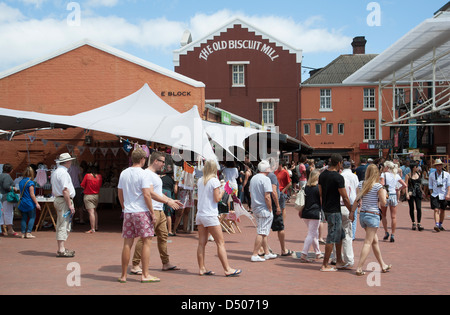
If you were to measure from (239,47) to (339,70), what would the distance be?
32.1 ft

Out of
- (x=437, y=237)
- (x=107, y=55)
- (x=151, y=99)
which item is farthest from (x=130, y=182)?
(x=107, y=55)

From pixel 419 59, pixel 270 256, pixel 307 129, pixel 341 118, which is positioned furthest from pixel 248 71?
pixel 270 256

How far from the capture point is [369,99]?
41.4 metres

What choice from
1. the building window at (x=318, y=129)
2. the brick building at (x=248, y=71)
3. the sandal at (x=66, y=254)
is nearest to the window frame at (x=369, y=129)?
the building window at (x=318, y=129)

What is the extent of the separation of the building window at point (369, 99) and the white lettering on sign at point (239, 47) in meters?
8.20

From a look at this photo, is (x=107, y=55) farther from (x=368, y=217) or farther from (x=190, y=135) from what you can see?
(x=368, y=217)

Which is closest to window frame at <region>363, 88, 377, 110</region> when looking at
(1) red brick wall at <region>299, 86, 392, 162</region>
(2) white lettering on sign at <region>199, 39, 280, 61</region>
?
(1) red brick wall at <region>299, 86, 392, 162</region>

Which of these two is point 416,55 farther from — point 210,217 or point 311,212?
point 210,217

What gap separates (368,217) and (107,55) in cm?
1376

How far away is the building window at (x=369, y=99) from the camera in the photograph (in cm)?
4128

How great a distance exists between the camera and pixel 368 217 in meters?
7.78

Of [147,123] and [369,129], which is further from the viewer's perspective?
[369,129]

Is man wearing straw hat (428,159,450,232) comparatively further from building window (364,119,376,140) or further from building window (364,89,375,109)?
building window (364,89,375,109)

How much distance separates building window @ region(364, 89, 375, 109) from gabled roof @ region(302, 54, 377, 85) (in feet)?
7.35
